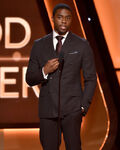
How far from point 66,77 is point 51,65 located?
5.4 inches

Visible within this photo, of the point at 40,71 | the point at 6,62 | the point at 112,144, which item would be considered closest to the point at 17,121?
the point at 6,62

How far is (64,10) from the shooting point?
2.35m

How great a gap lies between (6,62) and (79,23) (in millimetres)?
808

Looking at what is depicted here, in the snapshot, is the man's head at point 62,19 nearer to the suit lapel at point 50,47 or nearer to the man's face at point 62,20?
the man's face at point 62,20

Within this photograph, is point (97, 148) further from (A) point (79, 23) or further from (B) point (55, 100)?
(B) point (55, 100)

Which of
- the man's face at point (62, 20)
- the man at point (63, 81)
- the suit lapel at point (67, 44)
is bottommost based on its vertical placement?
the man at point (63, 81)

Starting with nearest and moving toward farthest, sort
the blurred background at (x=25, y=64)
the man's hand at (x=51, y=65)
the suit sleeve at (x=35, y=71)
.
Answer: the man's hand at (x=51, y=65), the suit sleeve at (x=35, y=71), the blurred background at (x=25, y=64)

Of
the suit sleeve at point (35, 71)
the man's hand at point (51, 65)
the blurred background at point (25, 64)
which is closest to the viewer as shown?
the man's hand at point (51, 65)

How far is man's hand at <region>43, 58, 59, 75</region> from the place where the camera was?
7.36 feet

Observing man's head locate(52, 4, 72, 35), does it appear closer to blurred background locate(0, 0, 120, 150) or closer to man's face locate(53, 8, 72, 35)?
man's face locate(53, 8, 72, 35)

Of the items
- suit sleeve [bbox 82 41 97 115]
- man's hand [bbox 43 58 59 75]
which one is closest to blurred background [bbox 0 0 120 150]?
suit sleeve [bbox 82 41 97 115]

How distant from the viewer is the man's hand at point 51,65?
7.36 ft

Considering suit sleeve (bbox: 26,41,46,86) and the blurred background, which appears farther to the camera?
the blurred background

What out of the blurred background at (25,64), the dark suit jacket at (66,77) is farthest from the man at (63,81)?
the blurred background at (25,64)
